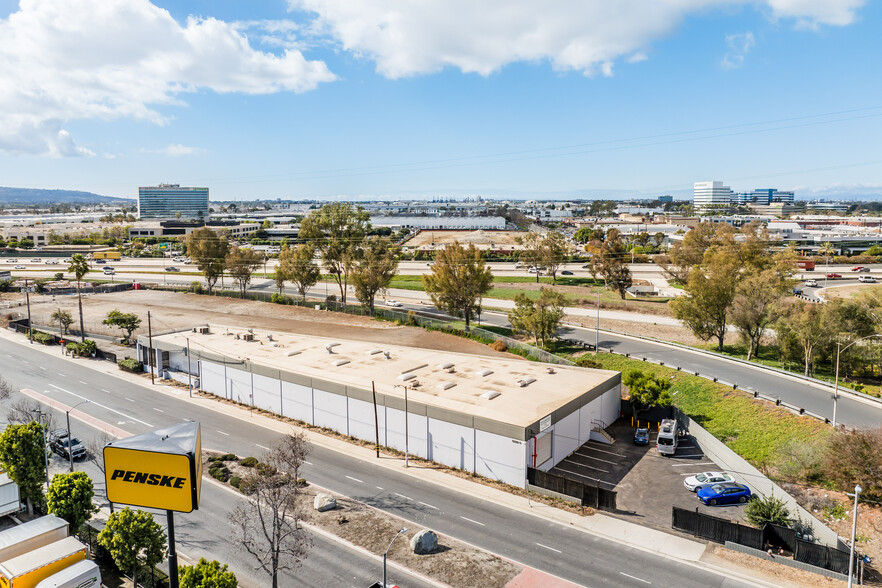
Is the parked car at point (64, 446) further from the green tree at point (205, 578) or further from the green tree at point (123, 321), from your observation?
the green tree at point (123, 321)

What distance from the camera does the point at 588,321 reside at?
77875 millimetres

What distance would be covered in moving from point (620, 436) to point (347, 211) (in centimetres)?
6404

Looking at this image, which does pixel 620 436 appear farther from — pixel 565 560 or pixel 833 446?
pixel 565 560

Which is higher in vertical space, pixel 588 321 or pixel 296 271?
pixel 296 271

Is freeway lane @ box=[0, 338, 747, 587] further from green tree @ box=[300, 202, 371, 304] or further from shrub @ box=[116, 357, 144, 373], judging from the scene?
green tree @ box=[300, 202, 371, 304]

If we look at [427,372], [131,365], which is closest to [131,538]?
[427,372]

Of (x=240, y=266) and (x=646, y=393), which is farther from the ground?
(x=240, y=266)

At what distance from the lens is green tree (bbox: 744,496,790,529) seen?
28.2 metres

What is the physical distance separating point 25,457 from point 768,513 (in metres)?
37.5

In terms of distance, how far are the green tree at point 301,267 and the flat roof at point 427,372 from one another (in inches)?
1272

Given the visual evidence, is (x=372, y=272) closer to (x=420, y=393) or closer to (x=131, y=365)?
(x=131, y=365)

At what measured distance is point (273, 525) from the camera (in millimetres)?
24141

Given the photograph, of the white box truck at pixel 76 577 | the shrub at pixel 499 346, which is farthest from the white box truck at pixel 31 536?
the shrub at pixel 499 346

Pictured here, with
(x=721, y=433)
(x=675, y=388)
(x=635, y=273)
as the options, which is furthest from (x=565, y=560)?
(x=635, y=273)
